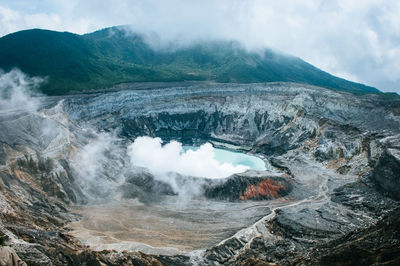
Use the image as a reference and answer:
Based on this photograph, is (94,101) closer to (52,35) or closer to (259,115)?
(259,115)

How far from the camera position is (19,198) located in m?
38.9

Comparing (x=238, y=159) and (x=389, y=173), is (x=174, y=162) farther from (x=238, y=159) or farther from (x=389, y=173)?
(x=389, y=173)

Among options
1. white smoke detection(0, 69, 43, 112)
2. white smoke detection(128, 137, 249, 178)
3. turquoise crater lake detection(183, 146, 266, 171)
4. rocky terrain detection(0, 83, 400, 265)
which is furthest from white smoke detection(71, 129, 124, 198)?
turquoise crater lake detection(183, 146, 266, 171)

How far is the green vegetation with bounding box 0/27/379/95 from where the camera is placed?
101 m

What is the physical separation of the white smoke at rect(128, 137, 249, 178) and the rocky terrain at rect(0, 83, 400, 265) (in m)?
2.76

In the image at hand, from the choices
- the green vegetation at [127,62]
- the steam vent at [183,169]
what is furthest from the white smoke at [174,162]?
the green vegetation at [127,62]

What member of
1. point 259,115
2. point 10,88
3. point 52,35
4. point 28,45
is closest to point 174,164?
point 259,115

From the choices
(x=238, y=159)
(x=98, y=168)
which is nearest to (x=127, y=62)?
(x=238, y=159)

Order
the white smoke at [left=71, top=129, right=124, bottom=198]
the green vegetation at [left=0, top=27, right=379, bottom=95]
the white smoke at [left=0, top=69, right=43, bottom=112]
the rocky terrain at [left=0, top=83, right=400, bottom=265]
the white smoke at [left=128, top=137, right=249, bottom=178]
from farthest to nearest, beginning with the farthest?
the green vegetation at [left=0, top=27, right=379, bottom=95], the white smoke at [left=0, top=69, right=43, bottom=112], the white smoke at [left=128, top=137, right=249, bottom=178], the white smoke at [left=71, top=129, right=124, bottom=198], the rocky terrain at [left=0, top=83, right=400, bottom=265]

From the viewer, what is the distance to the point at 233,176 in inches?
2069

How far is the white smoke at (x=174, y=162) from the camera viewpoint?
5731 cm

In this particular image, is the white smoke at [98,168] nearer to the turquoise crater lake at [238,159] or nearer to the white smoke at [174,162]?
the white smoke at [174,162]

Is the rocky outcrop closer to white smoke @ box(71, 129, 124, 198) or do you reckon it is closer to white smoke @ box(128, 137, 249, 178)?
white smoke @ box(128, 137, 249, 178)

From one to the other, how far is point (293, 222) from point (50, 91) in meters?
68.0
